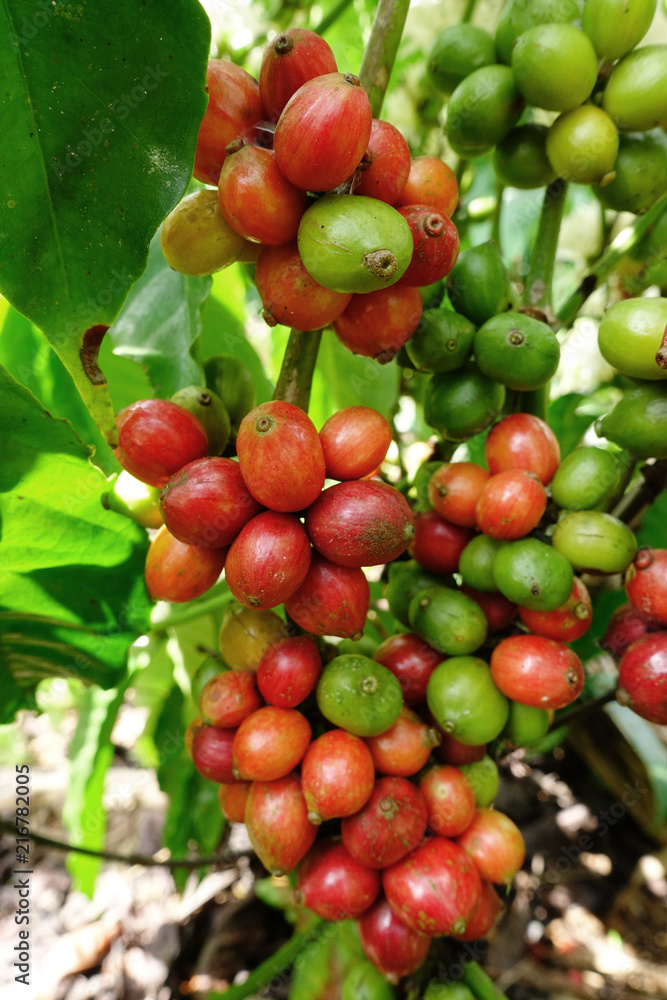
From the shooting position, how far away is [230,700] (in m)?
1.02

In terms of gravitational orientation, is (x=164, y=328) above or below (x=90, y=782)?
above

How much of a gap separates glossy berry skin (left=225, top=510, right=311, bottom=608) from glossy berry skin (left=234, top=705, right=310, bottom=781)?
254 mm

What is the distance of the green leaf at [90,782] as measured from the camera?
5.32 ft

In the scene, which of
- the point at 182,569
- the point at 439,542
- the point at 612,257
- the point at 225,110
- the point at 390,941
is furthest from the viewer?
the point at 612,257

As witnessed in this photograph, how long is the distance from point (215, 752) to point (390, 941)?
42cm

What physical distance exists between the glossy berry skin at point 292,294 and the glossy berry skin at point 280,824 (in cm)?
70

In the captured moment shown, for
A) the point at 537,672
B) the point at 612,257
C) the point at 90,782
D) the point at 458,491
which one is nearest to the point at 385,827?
the point at 537,672

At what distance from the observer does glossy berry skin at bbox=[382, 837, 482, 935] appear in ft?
3.12

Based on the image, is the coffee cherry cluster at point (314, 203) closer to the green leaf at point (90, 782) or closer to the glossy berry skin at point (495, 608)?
the glossy berry skin at point (495, 608)

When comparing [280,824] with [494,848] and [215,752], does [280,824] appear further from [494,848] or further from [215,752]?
[494,848]

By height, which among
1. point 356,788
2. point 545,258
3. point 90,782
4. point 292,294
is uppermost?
point 545,258

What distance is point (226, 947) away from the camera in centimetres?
202

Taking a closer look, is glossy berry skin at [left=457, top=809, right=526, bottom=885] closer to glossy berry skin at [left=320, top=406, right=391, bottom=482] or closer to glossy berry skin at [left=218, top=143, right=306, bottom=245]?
glossy berry skin at [left=320, top=406, right=391, bottom=482]

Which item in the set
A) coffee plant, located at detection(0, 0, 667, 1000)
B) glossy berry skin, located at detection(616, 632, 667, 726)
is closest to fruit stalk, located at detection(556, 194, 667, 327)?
coffee plant, located at detection(0, 0, 667, 1000)
